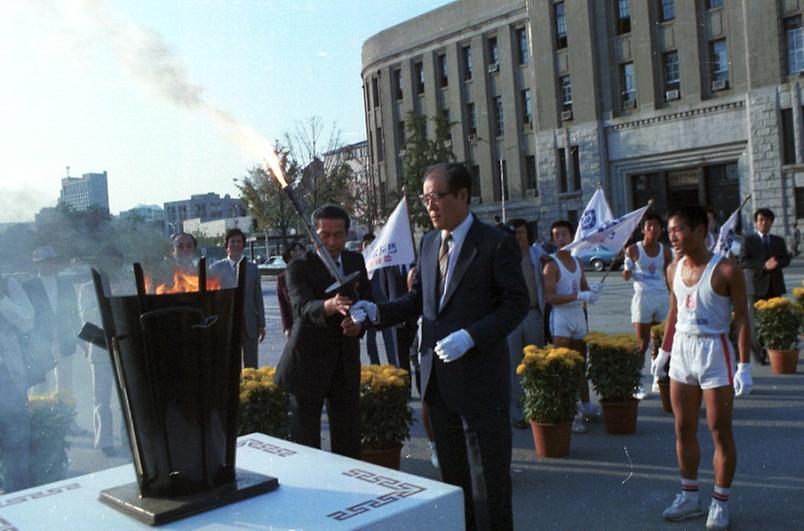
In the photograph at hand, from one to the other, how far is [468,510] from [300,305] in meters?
1.57

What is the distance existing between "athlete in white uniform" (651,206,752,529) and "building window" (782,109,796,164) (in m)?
30.6

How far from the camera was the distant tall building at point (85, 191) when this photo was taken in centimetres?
352

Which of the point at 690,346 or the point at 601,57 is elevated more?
the point at 601,57

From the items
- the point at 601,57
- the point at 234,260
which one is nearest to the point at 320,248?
the point at 234,260

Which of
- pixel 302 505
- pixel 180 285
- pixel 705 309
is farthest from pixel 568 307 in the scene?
pixel 180 285

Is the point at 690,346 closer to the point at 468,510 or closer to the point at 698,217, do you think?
the point at 698,217

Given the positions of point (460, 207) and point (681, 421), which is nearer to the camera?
point (460, 207)

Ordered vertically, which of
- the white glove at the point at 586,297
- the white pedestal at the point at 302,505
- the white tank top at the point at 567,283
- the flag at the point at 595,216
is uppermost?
the flag at the point at 595,216

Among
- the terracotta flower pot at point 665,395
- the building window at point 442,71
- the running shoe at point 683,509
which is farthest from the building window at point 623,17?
the running shoe at point 683,509

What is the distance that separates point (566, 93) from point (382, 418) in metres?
35.9

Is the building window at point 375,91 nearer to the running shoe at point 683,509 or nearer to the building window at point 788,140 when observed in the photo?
the building window at point 788,140

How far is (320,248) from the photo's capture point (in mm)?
3693

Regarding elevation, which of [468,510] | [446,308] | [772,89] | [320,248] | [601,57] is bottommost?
[468,510]

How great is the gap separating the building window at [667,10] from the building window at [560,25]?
508 cm
